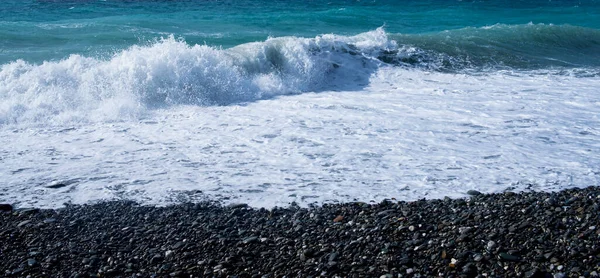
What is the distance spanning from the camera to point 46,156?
6781mm

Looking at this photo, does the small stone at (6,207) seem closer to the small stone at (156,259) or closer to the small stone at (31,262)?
the small stone at (31,262)

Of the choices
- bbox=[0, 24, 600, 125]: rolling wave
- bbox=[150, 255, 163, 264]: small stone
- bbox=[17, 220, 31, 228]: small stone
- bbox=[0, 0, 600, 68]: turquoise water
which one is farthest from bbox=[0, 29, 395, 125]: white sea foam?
bbox=[150, 255, 163, 264]: small stone

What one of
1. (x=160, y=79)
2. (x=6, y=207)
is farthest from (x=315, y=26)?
(x=6, y=207)

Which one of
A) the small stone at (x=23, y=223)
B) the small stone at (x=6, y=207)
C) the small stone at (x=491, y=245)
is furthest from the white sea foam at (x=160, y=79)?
the small stone at (x=491, y=245)

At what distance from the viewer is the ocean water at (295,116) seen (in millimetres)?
5926

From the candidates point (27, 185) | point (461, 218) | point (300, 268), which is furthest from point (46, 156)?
point (461, 218)

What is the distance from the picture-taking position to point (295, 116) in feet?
27.6

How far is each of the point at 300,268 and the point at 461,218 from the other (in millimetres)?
1406

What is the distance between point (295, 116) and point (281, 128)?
26.3 inches

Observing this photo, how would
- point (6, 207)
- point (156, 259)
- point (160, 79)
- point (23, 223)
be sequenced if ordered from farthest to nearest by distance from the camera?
point (160, 79) → point (6, 207) → point (23, 223) → point (156, 259)

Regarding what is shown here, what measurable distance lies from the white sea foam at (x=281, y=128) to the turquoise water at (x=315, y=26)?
2.17m

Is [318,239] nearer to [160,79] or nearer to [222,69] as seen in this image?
[160,79]

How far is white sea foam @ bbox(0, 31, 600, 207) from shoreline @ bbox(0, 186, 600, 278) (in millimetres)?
374

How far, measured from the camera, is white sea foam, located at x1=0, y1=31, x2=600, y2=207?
587 cm
